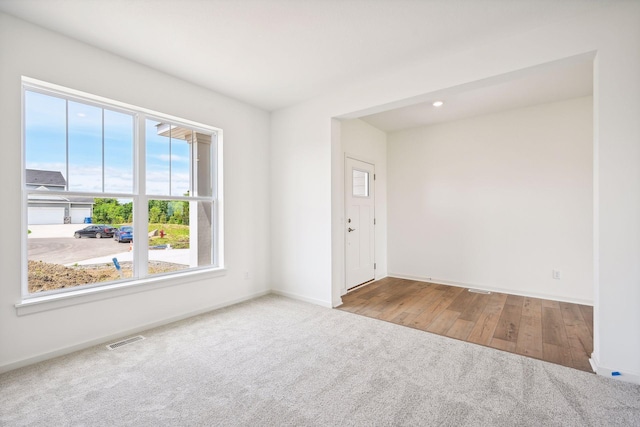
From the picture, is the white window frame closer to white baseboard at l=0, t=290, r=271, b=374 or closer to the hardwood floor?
white baseboard at l=0, t=290, r=271, b=374

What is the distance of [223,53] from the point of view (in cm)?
288

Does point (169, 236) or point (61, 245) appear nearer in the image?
point (61, 245)

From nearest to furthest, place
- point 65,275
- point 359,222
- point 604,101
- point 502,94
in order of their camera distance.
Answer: point 604,101 → point 65,275 → point 502,94 → point 359,222

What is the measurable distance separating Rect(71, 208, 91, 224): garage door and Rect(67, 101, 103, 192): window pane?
205mm

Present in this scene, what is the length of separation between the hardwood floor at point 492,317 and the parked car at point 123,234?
8.88 ft

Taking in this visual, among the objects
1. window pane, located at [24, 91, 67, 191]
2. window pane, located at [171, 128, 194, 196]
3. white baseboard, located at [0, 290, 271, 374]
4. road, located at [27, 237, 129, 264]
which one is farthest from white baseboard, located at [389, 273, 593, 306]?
window pane, located at [24, 91, 67, 191]

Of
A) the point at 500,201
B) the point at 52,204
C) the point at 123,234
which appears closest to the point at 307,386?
the point at 123,234

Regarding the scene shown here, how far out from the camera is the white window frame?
2.50 meters

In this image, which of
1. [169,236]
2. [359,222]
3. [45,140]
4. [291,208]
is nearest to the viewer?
[45,140]

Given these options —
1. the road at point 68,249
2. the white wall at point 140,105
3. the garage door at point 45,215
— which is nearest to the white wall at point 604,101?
the white wall at point 140,105

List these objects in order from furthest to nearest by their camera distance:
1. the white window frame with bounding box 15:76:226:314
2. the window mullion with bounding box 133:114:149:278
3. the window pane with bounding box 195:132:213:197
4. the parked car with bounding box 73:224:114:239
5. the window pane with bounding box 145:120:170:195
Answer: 1. the window pane with bounding box 195:132:213:197
2. the window pane with bounding box 145:120:170:195
3. the window mullion with bounding box 133:114:149:278
4. the parked car with bounding box 73:224:114:239
5. the white window frame with bounding box 15:76:226:314

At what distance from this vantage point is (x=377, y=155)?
5.39m

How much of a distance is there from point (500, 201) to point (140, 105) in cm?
511

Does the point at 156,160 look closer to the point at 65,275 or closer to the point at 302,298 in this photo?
the point at 65,275
